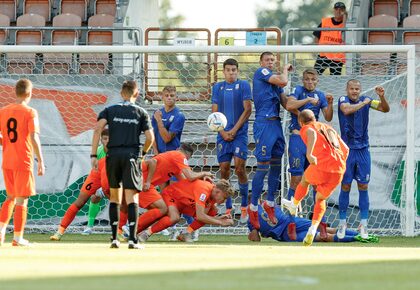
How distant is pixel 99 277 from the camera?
25.5ft

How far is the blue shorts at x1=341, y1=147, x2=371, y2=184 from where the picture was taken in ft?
48.4

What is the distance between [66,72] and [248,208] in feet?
16.5

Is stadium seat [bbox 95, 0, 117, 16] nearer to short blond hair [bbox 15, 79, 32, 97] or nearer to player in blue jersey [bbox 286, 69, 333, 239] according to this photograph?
player in blue jersey [bbox 286, 69, 333, 239]

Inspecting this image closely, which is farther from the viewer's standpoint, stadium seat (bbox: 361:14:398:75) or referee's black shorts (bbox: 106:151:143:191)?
stadium seat (bbox: 361:14:398:75)

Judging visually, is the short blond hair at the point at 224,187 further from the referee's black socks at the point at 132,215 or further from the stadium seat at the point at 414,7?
the stadium seat at the point at 414,7

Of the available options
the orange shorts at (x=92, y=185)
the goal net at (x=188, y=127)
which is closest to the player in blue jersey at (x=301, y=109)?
the goal net at (x=188, y=127)

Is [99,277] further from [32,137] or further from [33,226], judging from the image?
[33,226]

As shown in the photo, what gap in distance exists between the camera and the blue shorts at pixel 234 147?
15031 mm

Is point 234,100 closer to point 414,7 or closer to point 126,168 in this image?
point 126,168

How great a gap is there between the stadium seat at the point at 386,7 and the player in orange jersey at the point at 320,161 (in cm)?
806

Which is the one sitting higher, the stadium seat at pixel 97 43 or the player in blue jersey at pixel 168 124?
the stadium seat at pixel 97 43

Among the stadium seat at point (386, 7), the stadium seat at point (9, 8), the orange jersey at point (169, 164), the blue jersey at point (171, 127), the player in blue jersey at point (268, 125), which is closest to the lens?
the orange jersey at point (169, 164)

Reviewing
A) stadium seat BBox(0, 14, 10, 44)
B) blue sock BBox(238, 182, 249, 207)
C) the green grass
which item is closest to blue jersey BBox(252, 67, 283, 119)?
blue sock BBox(238, 182, 249, 207)

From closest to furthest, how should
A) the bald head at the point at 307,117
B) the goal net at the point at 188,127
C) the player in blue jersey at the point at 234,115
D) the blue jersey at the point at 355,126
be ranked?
the bald head at the point at 307,117 < the blue jersey at the point at 355,126 < the player in blue jersey at the point at 234,115 < the goal net at the point at 188,127
